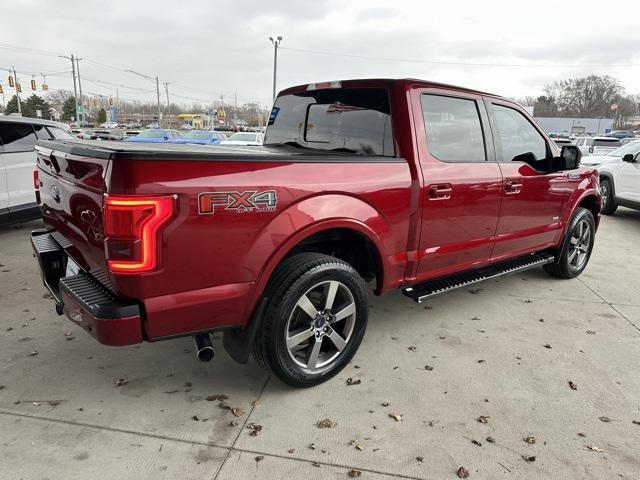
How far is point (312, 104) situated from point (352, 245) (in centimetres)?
133

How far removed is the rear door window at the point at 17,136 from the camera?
6180mm

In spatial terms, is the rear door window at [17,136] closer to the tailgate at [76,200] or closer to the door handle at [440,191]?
the tailgate at [76,200]

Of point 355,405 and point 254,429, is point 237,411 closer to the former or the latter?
point 254,429

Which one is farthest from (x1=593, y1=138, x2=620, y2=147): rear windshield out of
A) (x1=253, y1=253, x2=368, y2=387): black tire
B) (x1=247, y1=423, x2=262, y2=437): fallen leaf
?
(x1=247, y1=423, x2=262, y2=437): fallen leaf

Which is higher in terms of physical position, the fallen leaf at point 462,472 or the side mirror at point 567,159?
the side mirror at point 567,159

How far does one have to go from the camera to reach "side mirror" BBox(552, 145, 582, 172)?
4500 mm

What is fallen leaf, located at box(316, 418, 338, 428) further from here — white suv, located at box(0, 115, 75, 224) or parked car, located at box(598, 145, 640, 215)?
parked car, located at box(598, 145, 640, 215)

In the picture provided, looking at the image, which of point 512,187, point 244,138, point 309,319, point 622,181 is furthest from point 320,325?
point 244,138

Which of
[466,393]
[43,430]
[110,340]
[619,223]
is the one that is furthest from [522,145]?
[619,223]

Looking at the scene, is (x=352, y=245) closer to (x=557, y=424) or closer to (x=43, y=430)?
(x=557, y=424)

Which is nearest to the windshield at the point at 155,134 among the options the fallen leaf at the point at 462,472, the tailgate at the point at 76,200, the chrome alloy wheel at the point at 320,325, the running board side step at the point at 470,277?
the tailgate at the point at 76,200

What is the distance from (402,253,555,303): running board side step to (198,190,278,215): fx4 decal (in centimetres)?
150

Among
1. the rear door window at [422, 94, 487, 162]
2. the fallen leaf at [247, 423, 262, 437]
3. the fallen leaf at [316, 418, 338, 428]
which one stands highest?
the rear door window at [422, 94, 487, 162]

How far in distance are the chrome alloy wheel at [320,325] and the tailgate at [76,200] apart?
115 centimetres
